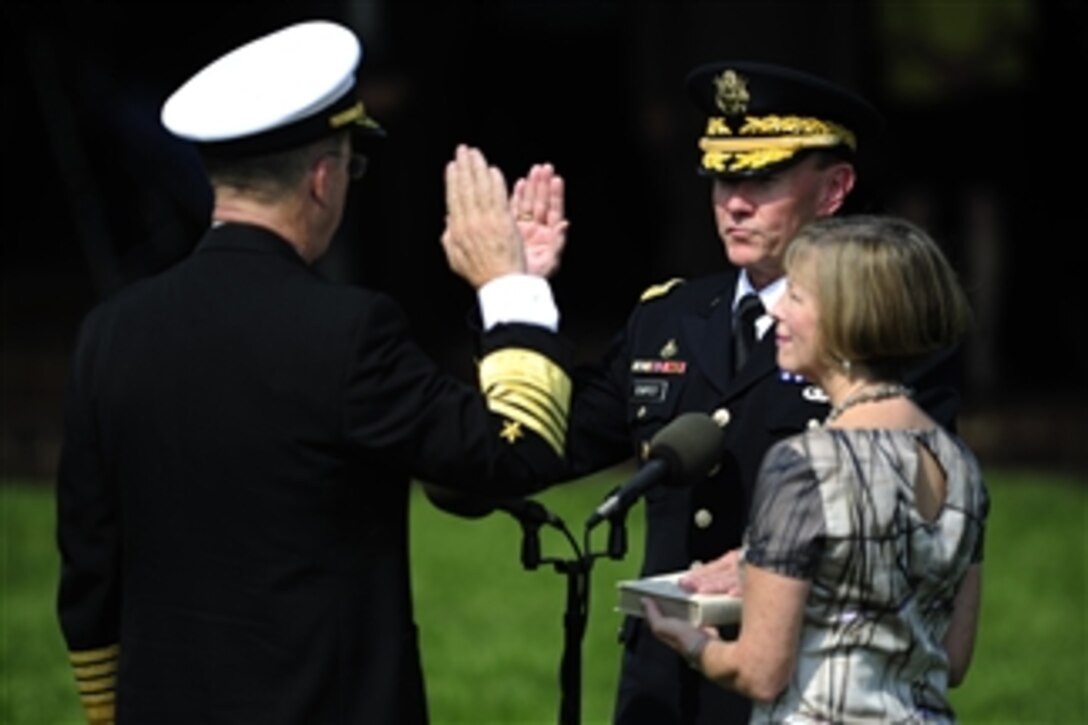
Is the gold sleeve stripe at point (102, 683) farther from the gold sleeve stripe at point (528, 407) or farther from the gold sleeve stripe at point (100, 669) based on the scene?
the gold sleeve stripe at point (528, 407)

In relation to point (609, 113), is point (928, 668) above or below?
above

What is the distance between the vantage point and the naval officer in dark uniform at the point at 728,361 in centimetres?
373

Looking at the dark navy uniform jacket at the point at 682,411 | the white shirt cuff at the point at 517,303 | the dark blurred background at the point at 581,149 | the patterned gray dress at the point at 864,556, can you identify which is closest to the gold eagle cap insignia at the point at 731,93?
the dark navy uniform jacket at the point at 682,411

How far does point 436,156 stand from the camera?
1355cm

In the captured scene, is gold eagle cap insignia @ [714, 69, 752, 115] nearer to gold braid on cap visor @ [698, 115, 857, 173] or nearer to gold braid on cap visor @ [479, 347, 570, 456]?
gold braid on cap visor @ [698, 115, 857, 173]

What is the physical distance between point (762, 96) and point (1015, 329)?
37.8 feet

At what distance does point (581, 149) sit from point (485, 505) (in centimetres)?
1295

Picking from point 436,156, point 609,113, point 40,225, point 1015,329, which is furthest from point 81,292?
point 1015,329

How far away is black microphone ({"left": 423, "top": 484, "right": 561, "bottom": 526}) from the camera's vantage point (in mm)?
3363

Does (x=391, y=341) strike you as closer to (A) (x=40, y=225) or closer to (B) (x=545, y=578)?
(B) (x=545, y=578)

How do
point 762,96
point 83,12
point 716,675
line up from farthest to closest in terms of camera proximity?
point 83,12
point 762,96
point 716,675

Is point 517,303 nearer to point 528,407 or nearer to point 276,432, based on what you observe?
point 528,407

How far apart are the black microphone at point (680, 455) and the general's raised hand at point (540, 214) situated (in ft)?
1.44

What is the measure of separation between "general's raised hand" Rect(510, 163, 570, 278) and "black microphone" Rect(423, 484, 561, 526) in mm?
448
